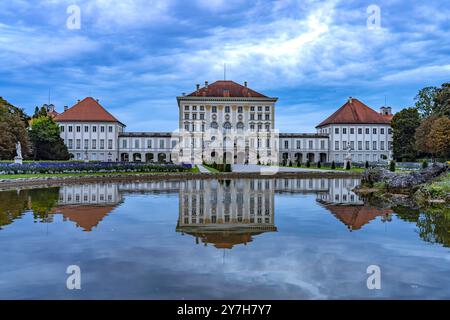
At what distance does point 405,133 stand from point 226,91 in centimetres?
2568

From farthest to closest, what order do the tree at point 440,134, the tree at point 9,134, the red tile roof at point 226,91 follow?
1. the red tile roof at point 226,91
2. the tree at point 440,134
3. the tree at point 9,134

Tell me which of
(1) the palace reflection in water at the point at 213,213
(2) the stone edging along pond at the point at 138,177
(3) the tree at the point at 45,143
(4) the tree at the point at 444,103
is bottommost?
(1) the palace reflection in water at the point at 213,213

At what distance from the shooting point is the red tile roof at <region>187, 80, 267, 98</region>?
210 ft

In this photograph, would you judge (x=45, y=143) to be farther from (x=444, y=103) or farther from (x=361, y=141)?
(x=361, y=141)

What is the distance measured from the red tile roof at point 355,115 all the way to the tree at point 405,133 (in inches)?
310

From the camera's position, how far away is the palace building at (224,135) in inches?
2461

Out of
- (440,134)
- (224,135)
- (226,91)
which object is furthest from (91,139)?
(440,134)

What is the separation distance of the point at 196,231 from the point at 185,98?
56844mm

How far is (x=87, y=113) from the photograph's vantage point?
62.9 metres

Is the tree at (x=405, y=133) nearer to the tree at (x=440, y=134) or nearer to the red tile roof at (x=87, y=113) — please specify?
the tree at (x=440, y=134)

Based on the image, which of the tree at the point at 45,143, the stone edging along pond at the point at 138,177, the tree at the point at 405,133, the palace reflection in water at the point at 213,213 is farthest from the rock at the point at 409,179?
the tree at the point at 405,133

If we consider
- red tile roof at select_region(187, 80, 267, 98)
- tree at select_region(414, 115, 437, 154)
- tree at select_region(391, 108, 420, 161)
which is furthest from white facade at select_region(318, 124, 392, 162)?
tree at select_region(414, 115, 437, 154)

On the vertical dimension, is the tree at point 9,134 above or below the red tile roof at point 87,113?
below
